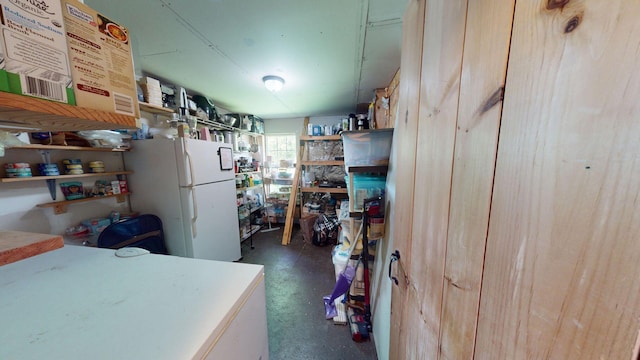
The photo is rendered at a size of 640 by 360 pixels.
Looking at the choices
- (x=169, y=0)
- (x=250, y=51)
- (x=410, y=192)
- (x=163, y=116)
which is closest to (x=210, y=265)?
(x=410, y=192)

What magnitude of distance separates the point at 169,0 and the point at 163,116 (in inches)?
60.7

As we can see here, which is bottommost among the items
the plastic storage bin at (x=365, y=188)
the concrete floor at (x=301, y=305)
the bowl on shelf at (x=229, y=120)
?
the concrete floor at (x=301, y=305)

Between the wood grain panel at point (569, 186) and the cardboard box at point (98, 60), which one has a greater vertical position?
the cardboard box at point (98, 60)

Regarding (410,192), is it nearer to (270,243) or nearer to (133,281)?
(133,281)

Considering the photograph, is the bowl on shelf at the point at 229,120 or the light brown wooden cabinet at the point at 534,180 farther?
the bowl on shelf at the point at 229,120

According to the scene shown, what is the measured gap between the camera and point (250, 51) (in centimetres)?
153

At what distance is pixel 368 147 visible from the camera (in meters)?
1.44

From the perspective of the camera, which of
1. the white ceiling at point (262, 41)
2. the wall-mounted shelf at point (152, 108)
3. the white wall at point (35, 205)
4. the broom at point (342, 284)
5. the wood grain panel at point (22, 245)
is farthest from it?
the wall-mounted shelf at point (152, 108)

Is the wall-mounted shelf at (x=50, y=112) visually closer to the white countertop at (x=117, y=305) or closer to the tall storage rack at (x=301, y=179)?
the white countertop at (x=117, y=305)

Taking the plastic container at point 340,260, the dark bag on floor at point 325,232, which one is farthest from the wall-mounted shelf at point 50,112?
the dark bag on floor at point 325,232

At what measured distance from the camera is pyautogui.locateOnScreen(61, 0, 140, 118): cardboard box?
0.46 metres

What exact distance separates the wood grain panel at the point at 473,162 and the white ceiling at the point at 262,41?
0.95 m

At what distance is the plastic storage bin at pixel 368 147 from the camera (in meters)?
1.38

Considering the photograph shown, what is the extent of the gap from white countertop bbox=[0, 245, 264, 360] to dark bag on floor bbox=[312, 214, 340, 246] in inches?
92.8
